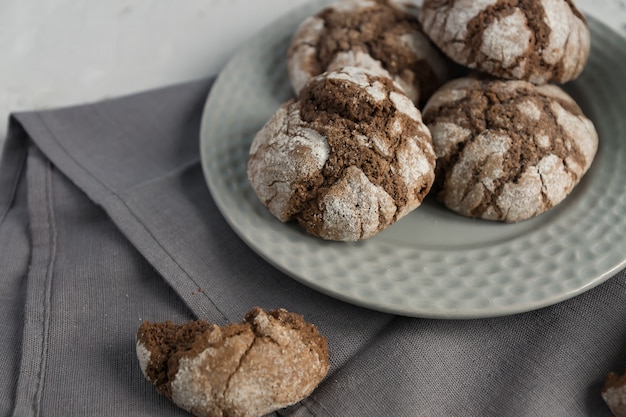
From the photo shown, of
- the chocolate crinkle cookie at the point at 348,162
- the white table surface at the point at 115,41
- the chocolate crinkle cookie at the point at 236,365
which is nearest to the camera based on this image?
the chocolate crinkle cookie at the point at 236,365

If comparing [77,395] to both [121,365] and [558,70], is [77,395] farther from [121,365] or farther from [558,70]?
[558,70]

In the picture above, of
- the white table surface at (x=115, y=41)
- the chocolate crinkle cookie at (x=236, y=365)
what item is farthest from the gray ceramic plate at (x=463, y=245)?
the white table surface at (x=115, y=41)

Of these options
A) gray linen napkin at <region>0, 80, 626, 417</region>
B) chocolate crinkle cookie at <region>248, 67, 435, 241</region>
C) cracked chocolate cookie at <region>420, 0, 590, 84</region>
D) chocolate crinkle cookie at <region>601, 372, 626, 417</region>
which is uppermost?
cracked chocolate cookie at <region>420, 0, 590, 84</region>

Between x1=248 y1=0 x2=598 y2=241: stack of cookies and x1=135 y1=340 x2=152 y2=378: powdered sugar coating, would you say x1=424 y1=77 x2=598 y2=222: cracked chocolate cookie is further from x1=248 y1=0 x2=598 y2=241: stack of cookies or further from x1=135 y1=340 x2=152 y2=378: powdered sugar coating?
x1=135 y1=340 x2=152 y2=378: powdered sugar coating

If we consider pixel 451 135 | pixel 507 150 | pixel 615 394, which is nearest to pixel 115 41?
pixel 451 135

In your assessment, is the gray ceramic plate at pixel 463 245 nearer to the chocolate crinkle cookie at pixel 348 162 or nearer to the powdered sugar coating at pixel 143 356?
the chocolate crinkle cookie at pixel 348 162

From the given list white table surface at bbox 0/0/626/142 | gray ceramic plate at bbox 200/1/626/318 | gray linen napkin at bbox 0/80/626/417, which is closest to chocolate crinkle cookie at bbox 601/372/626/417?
gray linen napkin at bbox 0/80/626/417

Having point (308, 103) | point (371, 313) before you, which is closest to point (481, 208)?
point (371, 313)
